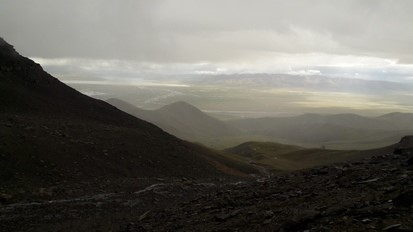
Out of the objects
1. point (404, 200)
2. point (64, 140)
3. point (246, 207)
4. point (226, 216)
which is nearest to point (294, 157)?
point (64, 140)

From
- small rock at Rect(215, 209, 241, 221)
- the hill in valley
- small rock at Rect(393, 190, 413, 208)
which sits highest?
small rock at Rect(393, 190, 413, 208)

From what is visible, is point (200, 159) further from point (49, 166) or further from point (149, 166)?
point (49, 166)

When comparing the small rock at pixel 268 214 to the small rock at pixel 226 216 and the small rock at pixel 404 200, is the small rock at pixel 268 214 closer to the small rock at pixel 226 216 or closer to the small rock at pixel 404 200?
the small rock at pixel 226 216

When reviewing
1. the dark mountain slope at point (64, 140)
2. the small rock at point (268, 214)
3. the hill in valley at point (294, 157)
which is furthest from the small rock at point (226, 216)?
the hill in valley at point (294, 157)

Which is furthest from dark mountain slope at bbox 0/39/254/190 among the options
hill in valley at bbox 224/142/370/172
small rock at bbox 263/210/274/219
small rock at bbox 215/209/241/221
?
hill in valley at bbox 224/142/370/172

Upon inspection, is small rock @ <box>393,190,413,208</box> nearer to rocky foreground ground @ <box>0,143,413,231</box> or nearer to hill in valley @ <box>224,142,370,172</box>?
rocky foreground ground @ <box>0,143,413,231</box>

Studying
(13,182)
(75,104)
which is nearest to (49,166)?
(13,182)

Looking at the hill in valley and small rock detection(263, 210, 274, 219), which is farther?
the hill in valley
